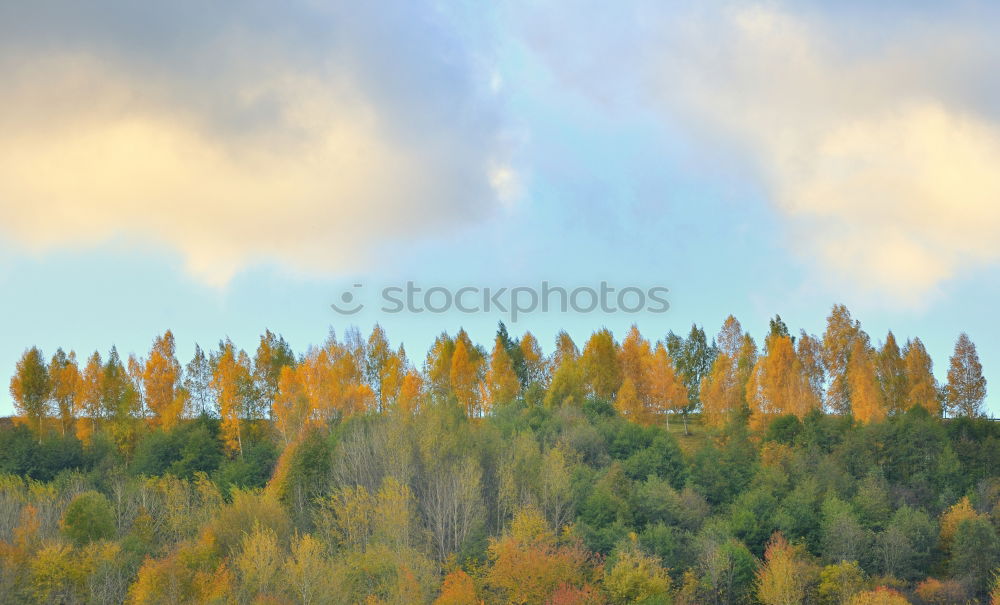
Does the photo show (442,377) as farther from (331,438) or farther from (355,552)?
(355,552)

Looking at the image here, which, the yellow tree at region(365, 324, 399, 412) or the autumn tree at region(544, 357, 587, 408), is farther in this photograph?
the yellow tree at region(365, 324, 399, 412)

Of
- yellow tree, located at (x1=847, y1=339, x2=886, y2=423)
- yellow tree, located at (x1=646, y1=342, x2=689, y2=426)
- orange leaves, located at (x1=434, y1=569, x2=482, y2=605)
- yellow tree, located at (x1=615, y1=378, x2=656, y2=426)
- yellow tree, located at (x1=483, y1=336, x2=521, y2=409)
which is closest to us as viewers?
orange leaves, located at (x1=434, y1=569, x2=482, y2=605)

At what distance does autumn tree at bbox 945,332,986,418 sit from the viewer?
99.6m

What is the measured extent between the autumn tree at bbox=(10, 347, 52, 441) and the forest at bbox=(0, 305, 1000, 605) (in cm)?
39

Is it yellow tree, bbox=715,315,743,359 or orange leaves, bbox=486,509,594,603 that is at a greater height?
yellow tree, bbox=715,315,743,359

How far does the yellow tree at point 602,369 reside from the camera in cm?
10788

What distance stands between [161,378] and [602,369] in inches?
2077

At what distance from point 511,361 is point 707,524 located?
4018 centimetres

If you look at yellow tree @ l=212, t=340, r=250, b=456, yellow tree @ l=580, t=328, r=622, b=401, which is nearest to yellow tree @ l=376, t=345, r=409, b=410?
→ yellow tree @ l=212, t=340, r=250, b=456

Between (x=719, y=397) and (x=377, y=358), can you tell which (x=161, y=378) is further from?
(x=719, y=397)

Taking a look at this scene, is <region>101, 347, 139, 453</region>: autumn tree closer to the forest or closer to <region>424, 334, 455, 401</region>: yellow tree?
the forest

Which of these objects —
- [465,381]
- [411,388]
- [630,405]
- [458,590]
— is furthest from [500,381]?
[458,590]

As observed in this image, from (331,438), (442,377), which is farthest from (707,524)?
(442,377)

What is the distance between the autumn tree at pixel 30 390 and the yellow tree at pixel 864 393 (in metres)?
92.3
